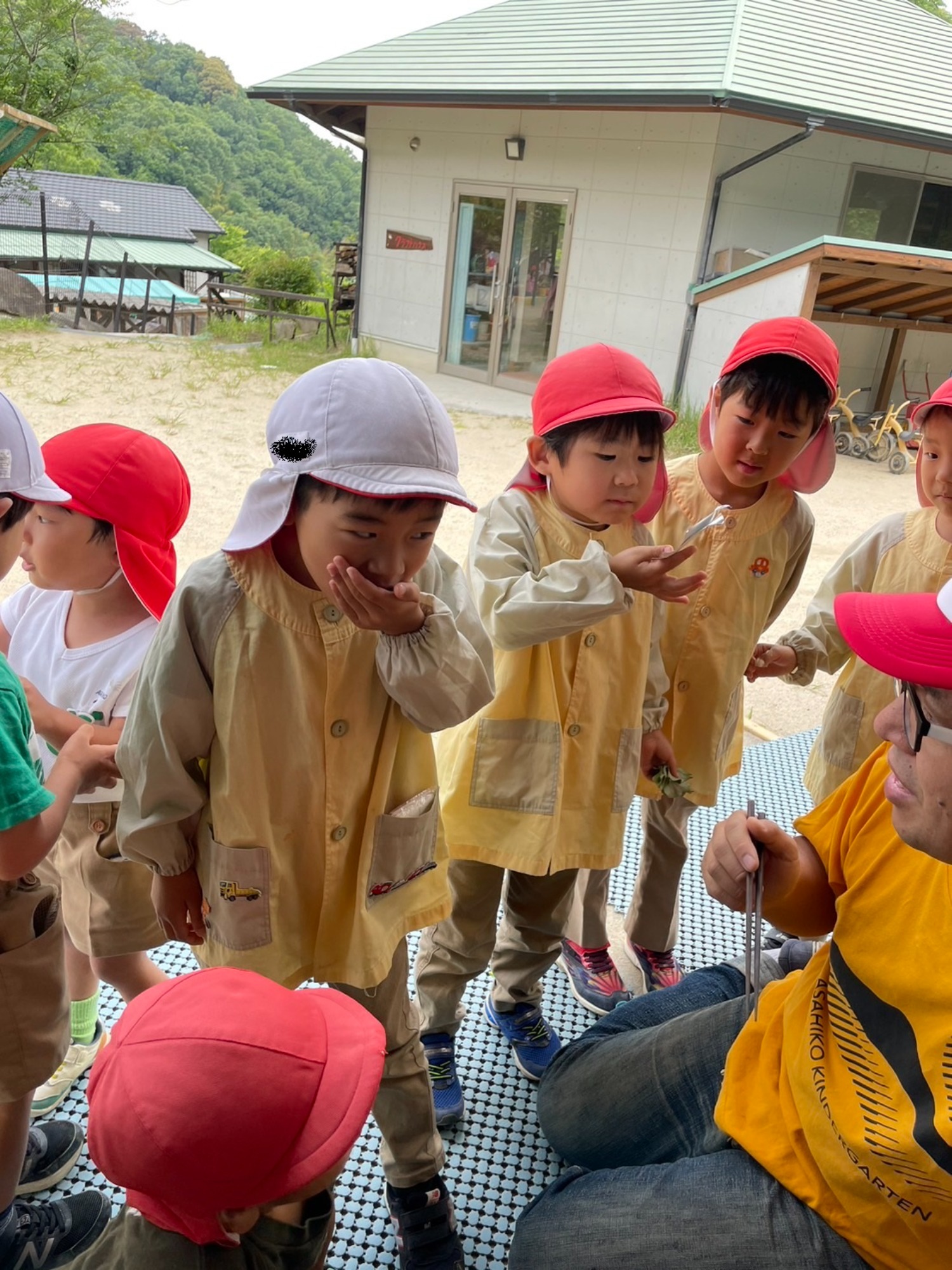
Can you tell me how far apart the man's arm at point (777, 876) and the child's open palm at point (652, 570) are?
36 cm

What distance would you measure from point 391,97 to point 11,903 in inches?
346

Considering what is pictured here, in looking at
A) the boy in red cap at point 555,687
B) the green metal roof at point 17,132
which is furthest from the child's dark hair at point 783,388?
the green metal roof at point 17,132

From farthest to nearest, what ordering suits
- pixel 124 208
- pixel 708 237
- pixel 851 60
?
pixel 124 208, pixel 851 60, pixel 708 237

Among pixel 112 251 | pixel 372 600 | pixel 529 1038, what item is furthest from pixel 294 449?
pixel 112 251

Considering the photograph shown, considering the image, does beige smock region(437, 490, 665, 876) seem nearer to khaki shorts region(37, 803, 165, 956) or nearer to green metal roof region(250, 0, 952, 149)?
khaki shorts region(37, 803, 165, 956)

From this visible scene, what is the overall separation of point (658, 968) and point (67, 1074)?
112 cm

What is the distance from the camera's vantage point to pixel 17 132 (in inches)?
104

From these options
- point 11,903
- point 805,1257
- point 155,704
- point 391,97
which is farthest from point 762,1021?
point 391,97

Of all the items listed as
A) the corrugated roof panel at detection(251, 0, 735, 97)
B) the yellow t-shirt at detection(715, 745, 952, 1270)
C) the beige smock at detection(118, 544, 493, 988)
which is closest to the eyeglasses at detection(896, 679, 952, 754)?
the yellow t-shirt at detection(715, 745, 952, 1270)

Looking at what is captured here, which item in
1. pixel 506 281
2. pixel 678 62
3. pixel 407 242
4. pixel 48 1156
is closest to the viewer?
pixel 48 1156

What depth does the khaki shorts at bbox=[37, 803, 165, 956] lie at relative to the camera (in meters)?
1.33

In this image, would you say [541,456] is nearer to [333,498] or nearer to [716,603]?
[716,603]

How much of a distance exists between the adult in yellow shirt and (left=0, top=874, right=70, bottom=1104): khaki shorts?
670 mm

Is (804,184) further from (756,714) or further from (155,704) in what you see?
(155,704)
